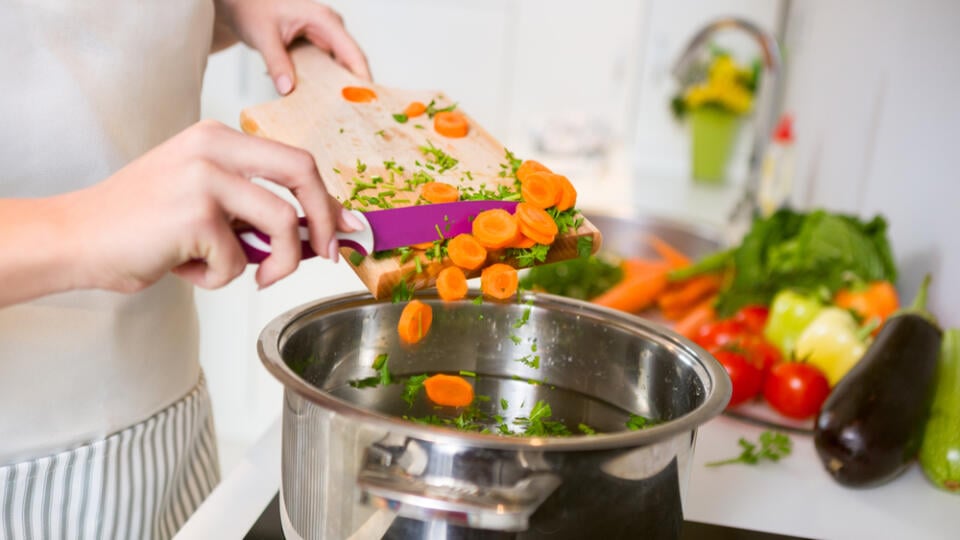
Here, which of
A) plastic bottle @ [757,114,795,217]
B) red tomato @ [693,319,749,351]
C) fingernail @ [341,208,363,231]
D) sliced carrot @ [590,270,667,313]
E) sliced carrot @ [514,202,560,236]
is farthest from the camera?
plastic bottle @ [757,114,795,217]

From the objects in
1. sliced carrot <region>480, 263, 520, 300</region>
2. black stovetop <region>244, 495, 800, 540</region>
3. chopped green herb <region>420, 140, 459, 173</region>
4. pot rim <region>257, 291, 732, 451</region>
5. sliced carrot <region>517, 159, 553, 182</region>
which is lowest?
black stovetop <region>244, 495, 800, 540</region>

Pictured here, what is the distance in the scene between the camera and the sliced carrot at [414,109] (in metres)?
1.05

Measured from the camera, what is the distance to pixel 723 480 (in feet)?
3.40

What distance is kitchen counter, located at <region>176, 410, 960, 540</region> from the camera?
90 centimetres

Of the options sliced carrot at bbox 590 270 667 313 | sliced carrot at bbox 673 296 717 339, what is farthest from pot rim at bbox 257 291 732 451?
sliced carrot at bbox 590 270 667 313

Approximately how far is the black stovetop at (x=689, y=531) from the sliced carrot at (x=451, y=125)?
16.8 inches

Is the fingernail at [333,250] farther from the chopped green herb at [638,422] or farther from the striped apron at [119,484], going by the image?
the striped apron at [119,484]

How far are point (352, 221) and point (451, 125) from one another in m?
0.35

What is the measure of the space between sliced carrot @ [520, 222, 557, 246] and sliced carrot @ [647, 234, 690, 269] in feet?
3.62

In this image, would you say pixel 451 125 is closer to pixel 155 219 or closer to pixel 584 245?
pixel 584 245

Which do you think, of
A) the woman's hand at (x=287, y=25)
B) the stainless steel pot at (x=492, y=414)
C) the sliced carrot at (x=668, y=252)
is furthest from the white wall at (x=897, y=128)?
the woman's hand at (x=287, y=25)

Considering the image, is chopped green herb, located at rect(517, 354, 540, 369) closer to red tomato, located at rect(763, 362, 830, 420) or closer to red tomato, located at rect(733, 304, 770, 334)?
red tomato, located at rect(763, 362, 830, 420)

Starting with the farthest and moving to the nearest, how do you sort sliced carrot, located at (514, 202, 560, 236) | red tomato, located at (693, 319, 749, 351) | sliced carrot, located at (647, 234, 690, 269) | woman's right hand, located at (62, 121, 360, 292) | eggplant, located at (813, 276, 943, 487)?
sliced carrot, located at (647, 234, 690, 269) → red tomato, located at (693, 319, 749, 351) → eggplant, located at (813, 276, 943, 487) → sliced carrot, located at (514, 202, 560, 236) → woman's right hand, located at (62, 121, 360, 292)

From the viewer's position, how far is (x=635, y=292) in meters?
1.66
